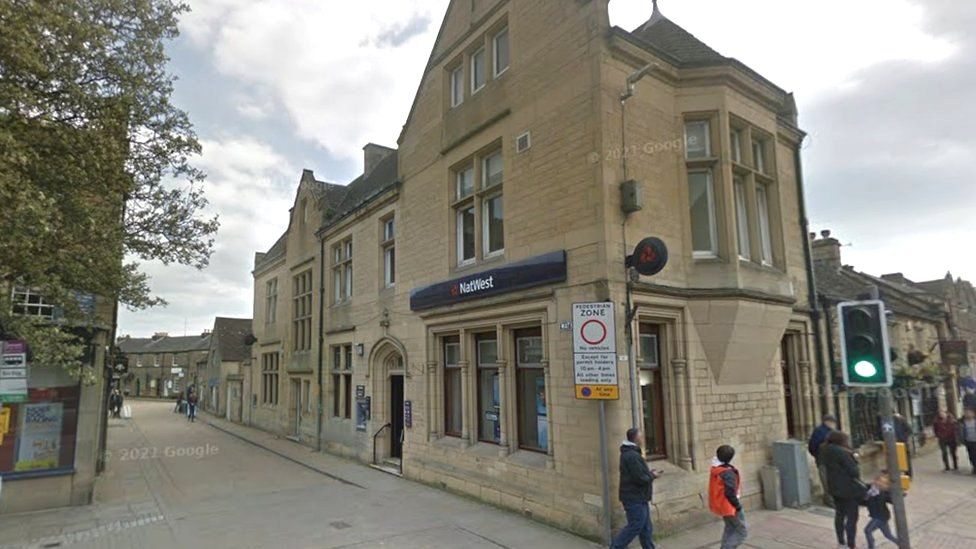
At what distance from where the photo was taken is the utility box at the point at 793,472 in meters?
9.47

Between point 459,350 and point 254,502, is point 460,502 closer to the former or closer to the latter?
point 459,350

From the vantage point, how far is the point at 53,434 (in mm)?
10477

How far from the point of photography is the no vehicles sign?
7.46 m

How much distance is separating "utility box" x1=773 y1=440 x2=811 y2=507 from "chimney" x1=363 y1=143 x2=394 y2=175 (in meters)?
16.9

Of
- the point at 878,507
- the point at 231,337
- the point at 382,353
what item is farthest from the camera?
the point at 231,337

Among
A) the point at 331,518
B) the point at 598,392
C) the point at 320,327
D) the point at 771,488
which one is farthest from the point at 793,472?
the point at 320,327

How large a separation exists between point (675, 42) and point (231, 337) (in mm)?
34924

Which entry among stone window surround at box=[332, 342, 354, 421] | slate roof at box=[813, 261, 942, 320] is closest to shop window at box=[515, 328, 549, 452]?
slate roof at box=[813, 261, 942, 320]

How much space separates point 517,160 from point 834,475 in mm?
6839

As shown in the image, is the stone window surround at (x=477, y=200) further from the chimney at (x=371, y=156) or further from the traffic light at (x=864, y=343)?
the chimney at (x=371, y=156)

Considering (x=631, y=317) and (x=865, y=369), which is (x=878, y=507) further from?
(x=631, y=317)

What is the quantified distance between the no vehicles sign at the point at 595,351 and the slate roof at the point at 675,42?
187 inches

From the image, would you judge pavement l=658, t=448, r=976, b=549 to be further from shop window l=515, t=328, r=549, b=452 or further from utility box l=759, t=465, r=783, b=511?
shop window l=515, t=328, r=549, b=452

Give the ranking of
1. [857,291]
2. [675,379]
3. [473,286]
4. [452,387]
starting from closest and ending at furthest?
[675,379]
[473,286]
[452,387]
[857,291]
